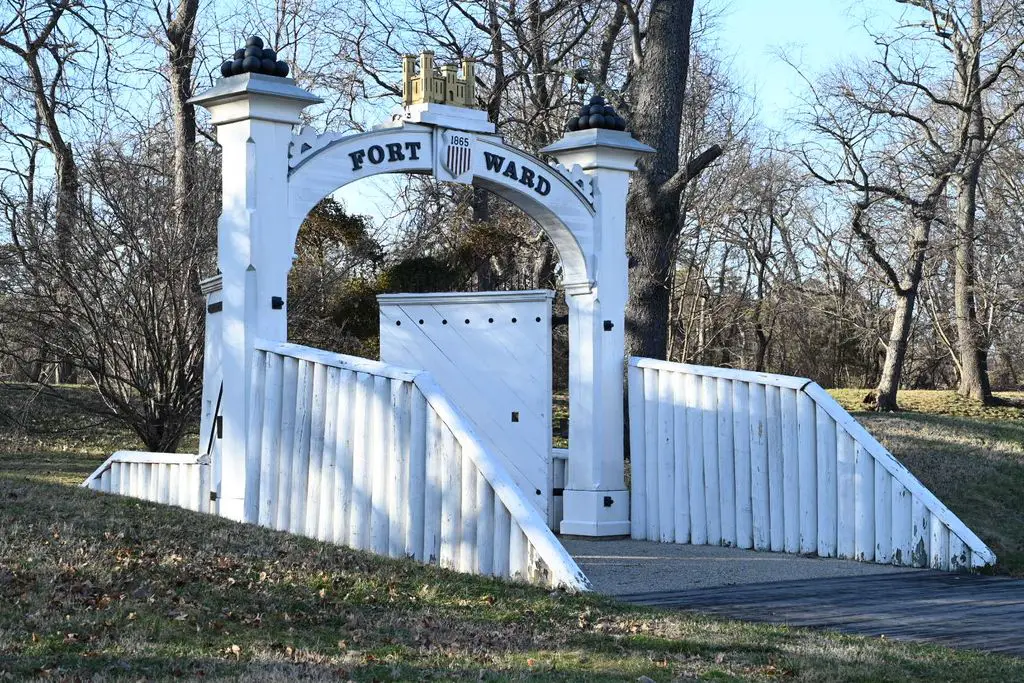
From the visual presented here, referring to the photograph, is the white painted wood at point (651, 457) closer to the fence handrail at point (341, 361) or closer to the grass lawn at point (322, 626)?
the fence handrail at point (341, 361)

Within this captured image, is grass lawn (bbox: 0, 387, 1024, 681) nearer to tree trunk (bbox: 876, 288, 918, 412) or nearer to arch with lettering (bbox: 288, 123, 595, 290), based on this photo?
arch with lettering (bbox: 288, 123, 595, 290)

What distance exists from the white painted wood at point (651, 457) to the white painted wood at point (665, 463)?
0.07 feet

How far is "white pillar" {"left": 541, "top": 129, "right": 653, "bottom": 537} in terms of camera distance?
12453 mm

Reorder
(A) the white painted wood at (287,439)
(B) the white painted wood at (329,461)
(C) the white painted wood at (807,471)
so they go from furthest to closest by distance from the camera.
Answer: (C) the white painted wood at (807,471) → (A) the white painted wood at (287,439) → (B) the white painted wood at (329,461)

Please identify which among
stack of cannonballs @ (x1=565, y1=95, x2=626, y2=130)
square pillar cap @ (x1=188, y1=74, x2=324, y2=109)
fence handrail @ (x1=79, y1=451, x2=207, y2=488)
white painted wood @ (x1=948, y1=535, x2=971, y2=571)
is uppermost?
stack of cannonballs @ (x1=565, y1=95, x2=626, y2=130)

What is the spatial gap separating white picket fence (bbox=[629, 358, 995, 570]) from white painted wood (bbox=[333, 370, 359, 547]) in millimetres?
3487

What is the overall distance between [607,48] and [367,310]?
5337 millimetres

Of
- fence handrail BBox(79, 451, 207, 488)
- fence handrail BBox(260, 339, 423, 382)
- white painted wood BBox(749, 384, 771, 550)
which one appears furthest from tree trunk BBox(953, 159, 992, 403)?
fence handrail BBox(260, 339, 423, 382)

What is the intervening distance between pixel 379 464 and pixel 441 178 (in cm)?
327

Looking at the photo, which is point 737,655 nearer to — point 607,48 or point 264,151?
point 264,151

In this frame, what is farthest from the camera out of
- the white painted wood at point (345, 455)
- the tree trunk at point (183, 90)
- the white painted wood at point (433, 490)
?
the tree trunk at point (183, 90)

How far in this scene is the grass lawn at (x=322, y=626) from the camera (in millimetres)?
6000

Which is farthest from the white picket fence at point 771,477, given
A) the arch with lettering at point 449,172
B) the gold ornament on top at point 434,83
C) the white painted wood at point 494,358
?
the gold ornament on top at point 434,83

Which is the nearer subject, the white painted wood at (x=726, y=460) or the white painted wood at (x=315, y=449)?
the white painted wood at (x=315, y=449)
